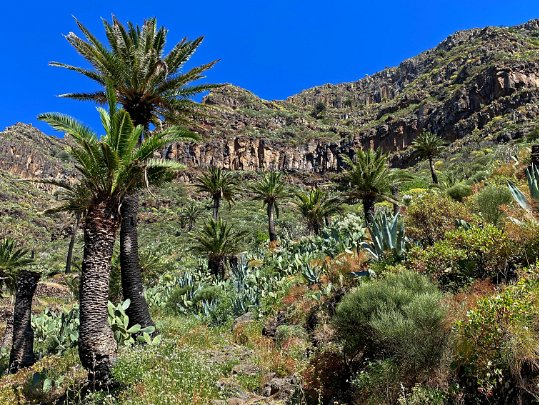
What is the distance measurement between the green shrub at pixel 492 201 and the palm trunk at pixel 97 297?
8.80 m

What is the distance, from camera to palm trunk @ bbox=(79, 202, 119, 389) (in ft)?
24.5

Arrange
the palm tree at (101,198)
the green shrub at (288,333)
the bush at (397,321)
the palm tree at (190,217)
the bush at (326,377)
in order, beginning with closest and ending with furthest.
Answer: the bush at (397,321)
the bush at (326,377)
the palm tree at (101,198)
the green shrub at (288,333)
the palm tree at (190,217)

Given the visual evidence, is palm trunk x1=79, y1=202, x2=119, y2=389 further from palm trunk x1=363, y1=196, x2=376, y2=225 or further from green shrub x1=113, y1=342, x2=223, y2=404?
palm trunk x1=363, y1=196, x2=376, y2=225

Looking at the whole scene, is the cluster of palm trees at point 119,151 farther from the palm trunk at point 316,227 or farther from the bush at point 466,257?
the palm trunk at point 316,227

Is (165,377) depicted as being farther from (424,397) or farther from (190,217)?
(190,217)

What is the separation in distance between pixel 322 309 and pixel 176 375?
378 centimetres

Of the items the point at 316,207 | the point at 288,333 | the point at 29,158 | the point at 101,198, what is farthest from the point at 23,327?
the point at 29,158

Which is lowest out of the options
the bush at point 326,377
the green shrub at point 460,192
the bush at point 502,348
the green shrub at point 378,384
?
the bush at point 326,377

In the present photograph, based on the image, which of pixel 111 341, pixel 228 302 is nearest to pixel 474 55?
pixel 228 302

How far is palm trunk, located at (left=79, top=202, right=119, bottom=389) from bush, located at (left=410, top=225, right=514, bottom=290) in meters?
6.04

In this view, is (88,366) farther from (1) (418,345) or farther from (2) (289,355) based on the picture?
(1) (418,345)

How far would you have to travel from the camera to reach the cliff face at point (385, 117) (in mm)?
62031

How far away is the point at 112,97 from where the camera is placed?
9.01 metres

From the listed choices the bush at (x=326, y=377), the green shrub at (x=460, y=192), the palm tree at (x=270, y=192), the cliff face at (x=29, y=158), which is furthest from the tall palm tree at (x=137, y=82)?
the cliff face at (x=29, y=158)
